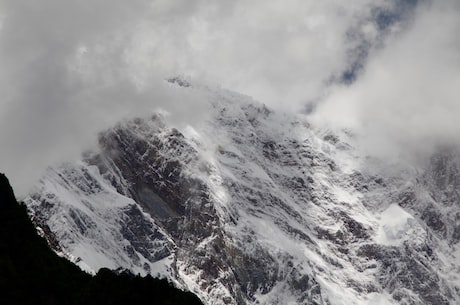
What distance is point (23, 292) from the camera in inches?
2975

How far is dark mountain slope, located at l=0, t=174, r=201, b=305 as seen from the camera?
78.1 metres

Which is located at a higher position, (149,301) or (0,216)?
(0,216)

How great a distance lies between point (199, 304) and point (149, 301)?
4.13 m

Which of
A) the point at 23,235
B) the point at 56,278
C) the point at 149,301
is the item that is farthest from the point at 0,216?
the point at 149,301

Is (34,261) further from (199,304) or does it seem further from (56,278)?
(199,304)

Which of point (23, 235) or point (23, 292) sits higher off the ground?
point (23, 235)

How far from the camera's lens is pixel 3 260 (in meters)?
75.6

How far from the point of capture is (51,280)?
260 ft

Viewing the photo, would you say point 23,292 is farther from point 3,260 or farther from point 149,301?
point 149,301

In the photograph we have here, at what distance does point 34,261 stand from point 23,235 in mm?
3916

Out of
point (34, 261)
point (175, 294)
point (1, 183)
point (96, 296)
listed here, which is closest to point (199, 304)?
point (175, 294)

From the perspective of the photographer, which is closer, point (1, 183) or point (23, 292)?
point (23, 292)

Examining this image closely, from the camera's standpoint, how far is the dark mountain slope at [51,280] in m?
78.1

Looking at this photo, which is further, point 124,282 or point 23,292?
point 124,282
